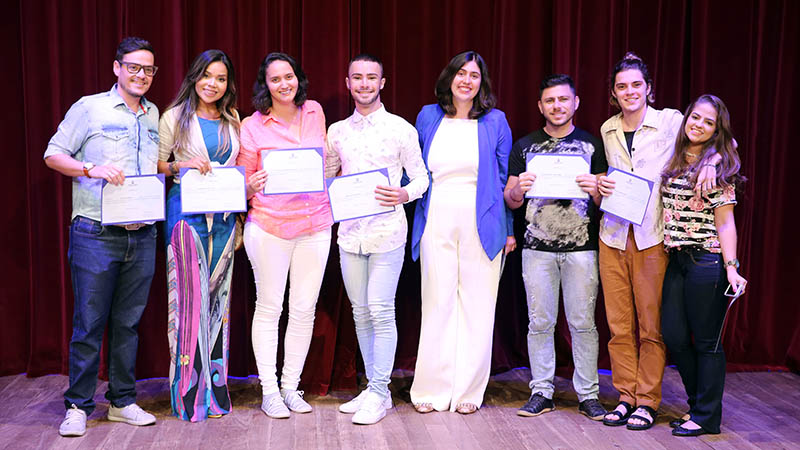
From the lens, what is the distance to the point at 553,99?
3469mm

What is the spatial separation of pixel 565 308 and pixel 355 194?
1240mm

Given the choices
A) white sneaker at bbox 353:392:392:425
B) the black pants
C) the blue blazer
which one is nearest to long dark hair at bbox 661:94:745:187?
the black pants

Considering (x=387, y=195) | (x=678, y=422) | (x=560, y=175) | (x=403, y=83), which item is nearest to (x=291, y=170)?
(x=387, y=195)

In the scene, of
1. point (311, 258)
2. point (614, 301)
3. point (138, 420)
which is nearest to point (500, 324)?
point (614, 301)

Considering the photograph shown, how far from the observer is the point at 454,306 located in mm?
3635

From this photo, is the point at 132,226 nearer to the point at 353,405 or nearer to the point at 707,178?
the point at 353,405

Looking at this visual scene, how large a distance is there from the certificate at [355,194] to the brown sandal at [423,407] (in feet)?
3.50

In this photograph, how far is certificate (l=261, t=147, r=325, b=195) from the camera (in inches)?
129

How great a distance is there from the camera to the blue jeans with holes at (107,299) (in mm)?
3230

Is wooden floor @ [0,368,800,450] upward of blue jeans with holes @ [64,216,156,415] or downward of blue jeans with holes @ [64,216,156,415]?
downward

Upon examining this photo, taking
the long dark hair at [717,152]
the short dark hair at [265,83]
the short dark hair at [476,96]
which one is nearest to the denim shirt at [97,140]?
the short dark hair at [265,83]

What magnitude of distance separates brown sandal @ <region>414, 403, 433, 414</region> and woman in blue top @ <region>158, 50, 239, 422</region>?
1018mm

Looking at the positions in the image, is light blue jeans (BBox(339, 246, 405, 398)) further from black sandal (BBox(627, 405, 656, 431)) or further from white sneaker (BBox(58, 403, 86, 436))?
white sneaker (BBox(58, 403, 86, 436))

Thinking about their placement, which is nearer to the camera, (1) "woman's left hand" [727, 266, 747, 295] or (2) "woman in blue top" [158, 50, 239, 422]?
(1) "woman's left hand" [727, 266, 747, 295]
